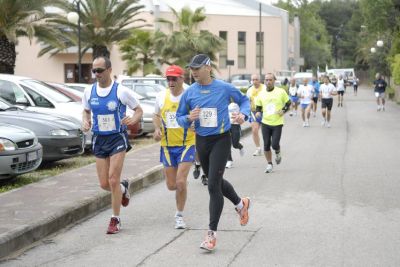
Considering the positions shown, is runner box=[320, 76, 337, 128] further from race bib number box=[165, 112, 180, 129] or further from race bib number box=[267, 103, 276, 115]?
race bib number box=[165, 112, 180, 129]

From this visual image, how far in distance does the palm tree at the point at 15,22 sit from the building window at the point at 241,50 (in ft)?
154

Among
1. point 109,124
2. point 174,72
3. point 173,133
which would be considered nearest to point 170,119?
point 173,133

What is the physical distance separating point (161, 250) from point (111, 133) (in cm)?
157

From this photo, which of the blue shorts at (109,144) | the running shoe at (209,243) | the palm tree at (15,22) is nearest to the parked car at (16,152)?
the blue shorts at (109,144)

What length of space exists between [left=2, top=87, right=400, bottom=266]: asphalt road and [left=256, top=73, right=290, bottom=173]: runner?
50 cm

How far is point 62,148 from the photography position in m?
12.1

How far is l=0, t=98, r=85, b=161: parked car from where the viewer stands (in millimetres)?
11977

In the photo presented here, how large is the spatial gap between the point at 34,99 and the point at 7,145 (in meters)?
4.81

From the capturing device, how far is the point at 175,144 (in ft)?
25.8

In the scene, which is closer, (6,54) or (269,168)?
(269,168)

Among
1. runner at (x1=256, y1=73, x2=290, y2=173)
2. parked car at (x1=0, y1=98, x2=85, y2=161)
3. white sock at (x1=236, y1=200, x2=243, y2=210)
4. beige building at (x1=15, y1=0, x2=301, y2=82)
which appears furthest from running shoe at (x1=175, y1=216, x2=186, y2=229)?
beige building at (x1=15, y1=0, x2=301, y2=82)

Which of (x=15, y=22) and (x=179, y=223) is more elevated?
(x=15, y=22)

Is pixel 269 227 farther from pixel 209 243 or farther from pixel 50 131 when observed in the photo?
pixel 50 131

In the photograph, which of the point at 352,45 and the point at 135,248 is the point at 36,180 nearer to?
the point at 135,248
